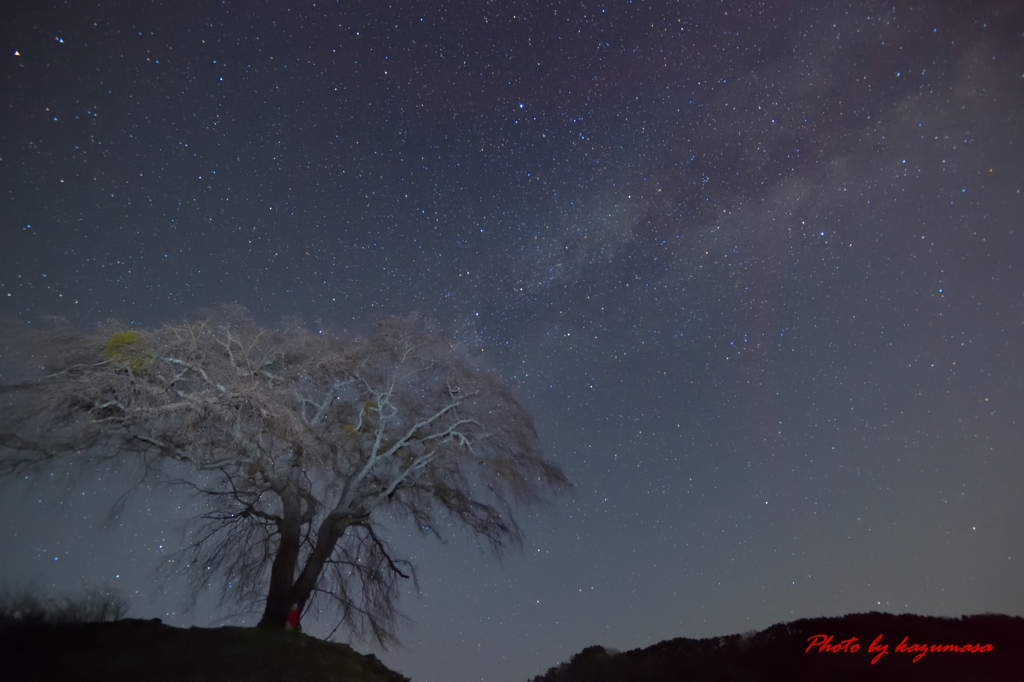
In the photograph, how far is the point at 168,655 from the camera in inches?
386

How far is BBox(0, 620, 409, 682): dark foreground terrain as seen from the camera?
29.0 ft

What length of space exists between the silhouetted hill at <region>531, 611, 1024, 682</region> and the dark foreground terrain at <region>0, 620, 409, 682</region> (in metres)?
5.48

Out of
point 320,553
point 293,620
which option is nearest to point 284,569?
point 320,553

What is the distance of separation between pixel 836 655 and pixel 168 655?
1241 cm

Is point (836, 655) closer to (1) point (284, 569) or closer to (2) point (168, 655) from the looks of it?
(1) point (284, 569)

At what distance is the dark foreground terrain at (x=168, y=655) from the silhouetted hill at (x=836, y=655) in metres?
5.48

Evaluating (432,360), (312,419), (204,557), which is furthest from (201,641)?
(432,360)

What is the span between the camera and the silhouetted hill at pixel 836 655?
34.9ft
